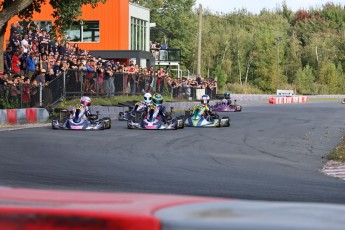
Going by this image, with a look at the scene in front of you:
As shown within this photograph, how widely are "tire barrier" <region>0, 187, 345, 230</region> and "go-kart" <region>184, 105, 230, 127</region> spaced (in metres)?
20.6

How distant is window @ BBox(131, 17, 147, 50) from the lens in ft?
184

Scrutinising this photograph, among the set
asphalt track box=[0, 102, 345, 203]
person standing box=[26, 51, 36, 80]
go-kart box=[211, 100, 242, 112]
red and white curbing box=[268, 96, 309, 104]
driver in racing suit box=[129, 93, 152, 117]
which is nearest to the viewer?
asphalt track box=[0, 102, 345, 203]

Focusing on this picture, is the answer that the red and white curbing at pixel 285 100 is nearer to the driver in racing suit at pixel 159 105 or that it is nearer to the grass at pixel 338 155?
the driver in racing suit at pixel 159 105

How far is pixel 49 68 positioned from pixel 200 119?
227 inches

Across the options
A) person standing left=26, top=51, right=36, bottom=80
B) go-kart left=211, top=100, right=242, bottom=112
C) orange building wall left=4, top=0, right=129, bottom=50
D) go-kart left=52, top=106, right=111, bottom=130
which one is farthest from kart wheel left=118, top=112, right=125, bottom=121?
orange building wall left=4, top=0, right=129, bottom=50

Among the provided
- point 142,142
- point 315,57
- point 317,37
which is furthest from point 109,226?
point 317,37

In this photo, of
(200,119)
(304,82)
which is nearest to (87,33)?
(200,119)

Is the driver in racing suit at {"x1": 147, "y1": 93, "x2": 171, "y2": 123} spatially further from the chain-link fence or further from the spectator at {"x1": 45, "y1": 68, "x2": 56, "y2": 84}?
the spectator at {"x1": 45, "y1": 68, "x2": 56, "y2": 84}

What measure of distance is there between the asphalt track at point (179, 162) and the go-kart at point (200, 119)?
0.90 metres

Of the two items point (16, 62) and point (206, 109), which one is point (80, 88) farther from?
point (206, 109)

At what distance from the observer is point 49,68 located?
26.4 metres

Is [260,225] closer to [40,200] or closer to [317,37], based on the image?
[40,200]

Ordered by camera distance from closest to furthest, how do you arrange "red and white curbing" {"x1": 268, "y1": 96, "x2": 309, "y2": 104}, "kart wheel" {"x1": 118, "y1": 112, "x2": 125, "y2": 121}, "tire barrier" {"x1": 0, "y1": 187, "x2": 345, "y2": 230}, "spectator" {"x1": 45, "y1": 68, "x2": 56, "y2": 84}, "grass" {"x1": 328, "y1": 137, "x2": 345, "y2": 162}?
1. "tire barrier" {"x1": 0, "y1": 187, "x2": 345, "y2": 230}
2. "grass" {"x1": 328, "y1": 137, "x2": 345, "y2": 162}
3. "spectator" {"x1": 45, "y1": 68, "x2": 56, "y2": 84}
4. "kart wheel" {"x1": 118, "y1": 112, "x2": 125, "y2": 121}
5. "red and white curbing" {"x1": 268, "y1": 96, "x2": 309, "y2": 104}

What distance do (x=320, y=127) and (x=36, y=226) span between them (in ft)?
75.7
